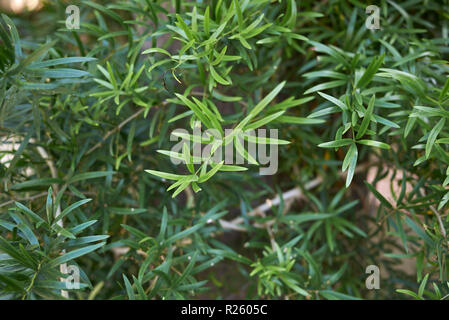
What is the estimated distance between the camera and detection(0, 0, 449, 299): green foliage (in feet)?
1.74

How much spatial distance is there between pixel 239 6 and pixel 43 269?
0.44 metres

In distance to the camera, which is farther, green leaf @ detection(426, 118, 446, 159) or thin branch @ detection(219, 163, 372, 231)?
thin branch @ detection(219, 163, 372, 231)

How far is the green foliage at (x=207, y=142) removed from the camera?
53cm

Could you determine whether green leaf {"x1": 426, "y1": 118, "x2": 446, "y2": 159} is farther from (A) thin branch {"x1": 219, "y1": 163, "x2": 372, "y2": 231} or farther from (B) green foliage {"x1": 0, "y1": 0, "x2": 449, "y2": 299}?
(A) thin branch {"x1": 219, "y1": 163, "x2": 372, "y2": 231}

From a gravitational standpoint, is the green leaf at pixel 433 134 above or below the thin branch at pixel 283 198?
above

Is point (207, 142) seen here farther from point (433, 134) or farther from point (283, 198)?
point (283, 198)

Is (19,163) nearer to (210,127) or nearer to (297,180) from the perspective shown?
(210,127)

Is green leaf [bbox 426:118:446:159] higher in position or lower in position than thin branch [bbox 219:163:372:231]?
higher

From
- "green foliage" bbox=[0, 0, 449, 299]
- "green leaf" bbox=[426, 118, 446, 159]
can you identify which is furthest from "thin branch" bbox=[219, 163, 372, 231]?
"green leaf" bbox=[426, 118, 446, 159]

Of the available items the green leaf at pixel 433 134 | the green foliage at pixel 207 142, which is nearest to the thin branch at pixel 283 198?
the green foliage at pixel 207 142

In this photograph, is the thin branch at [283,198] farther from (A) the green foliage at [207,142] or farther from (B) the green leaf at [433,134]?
(B) the green leaf at [433,134]

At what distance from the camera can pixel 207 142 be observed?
506 mm
